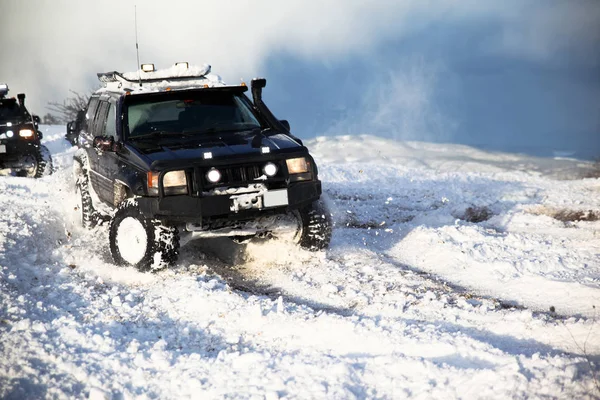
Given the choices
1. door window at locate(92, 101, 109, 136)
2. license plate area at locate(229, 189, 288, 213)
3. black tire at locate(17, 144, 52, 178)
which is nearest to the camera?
license plate area at locate(229, 189, 288, 213)

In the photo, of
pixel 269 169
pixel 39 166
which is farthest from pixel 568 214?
pixel 39 166

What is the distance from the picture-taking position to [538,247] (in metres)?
7.97

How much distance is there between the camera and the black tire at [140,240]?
6742 millimetres

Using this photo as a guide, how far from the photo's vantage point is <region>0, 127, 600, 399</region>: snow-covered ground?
4.11m

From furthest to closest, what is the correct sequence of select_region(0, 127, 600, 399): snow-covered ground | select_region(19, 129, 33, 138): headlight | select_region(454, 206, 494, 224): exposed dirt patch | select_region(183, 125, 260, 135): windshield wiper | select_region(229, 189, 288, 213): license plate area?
select_region(19, 129, 33, 138): headlight → select_region(454, 206, 494, 224): exposed dirt patch → select_region(183, 125, 260, 135): windshield wiper → select_region(229, 189, 288, 213): license plate area → select_region(0, 127, 600, 399): snow-covered ground

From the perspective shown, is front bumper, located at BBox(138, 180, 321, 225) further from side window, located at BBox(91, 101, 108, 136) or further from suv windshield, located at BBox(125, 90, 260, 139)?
side window, located at BBox(91, 101, 108, 136)

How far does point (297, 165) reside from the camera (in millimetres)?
7062

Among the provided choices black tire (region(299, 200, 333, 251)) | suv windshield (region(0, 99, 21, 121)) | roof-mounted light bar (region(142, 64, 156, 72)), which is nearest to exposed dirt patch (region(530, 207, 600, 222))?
black tire (region(299, 200, 333, 251))

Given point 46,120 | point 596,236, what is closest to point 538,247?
point 596,236

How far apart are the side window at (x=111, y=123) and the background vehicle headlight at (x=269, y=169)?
74.0 inches

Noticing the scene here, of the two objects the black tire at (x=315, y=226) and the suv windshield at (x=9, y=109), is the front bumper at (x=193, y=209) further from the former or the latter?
the suv windshield at (x=9, y=109)

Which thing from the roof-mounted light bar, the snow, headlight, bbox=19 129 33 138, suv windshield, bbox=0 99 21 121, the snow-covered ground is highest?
suv windshield, bbox=0 99 21 121

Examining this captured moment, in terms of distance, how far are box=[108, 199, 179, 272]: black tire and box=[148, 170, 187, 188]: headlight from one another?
1.19 feet

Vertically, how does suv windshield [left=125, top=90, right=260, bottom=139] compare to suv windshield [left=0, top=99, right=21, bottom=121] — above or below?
below
